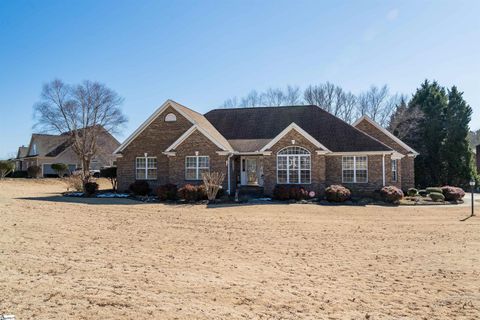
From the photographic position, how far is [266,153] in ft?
82.3

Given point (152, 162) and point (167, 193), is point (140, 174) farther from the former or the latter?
point (167, 193)

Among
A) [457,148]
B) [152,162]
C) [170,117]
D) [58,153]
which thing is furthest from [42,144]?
[457,148]

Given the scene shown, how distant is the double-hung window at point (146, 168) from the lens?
90.5ft

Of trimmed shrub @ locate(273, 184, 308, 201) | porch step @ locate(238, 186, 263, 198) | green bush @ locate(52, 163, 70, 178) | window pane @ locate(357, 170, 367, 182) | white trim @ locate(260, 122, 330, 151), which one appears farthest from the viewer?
green bush @ locate(52, 163, 70, 178)

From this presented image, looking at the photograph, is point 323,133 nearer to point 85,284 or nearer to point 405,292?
point 405,292

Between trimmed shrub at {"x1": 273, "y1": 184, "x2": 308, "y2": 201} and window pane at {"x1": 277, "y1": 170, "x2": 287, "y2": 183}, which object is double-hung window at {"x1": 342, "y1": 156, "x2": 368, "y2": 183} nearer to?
trimmed shrub at {"x1": 273, "y1": 184, "x2": 308, "y2": 201}

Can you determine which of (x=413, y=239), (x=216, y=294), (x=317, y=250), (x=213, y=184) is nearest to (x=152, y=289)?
(x=216, y=294)

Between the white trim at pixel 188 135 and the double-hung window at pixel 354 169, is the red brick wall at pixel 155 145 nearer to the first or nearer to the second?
the white trim at pixel 188 135

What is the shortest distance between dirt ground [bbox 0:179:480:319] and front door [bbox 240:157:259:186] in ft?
42.9

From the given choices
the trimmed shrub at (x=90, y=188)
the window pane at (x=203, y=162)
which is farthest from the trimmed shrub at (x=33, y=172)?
the window pane at (x=203, y=162)

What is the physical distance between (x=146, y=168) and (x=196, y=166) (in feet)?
14.1

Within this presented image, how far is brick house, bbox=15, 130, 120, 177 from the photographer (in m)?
52.4

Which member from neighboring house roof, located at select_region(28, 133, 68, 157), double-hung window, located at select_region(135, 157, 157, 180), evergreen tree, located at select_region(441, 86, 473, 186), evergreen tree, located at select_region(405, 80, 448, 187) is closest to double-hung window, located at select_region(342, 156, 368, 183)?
double-hung window, located at select_region(135, 157, 157, 180)

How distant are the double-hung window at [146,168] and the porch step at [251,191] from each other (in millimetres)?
6486
